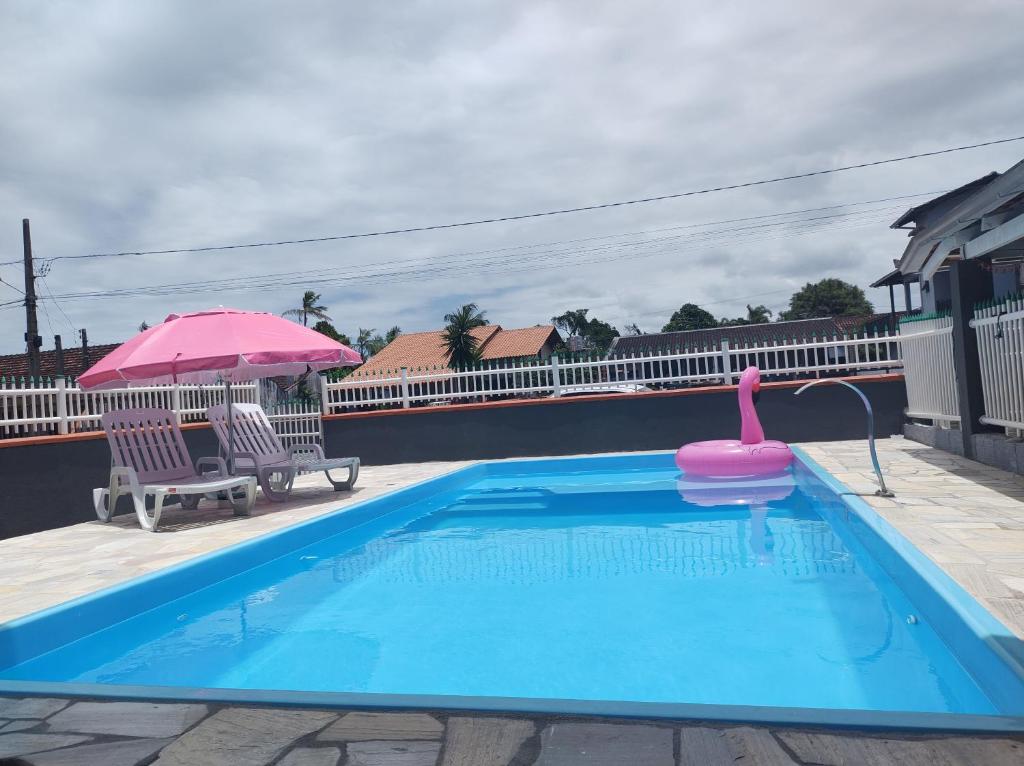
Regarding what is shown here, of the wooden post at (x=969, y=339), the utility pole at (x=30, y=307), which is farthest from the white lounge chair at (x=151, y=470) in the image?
the utility pole at (x=30, y=307)

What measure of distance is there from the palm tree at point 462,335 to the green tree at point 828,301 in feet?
149

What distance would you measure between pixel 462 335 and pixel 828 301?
5078 cm

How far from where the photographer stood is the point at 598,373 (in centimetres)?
1262

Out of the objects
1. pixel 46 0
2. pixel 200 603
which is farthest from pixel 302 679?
pixel 46 0

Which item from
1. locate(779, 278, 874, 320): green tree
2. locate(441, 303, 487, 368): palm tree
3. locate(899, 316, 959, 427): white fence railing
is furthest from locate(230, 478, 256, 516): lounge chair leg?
locate(779, 278, 874, 320): green tree

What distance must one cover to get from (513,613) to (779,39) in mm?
8839

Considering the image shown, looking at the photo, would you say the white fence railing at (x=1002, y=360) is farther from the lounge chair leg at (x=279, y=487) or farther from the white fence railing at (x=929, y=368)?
the lounge chair leg at (x=279, y=487)

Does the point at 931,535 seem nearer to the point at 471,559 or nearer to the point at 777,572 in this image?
the point at 777,572

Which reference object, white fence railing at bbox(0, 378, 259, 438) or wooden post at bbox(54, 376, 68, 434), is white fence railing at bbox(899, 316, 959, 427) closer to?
white fence railing at bbox(0, 378, 259, 438)

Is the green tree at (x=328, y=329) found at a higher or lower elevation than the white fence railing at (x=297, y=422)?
higher

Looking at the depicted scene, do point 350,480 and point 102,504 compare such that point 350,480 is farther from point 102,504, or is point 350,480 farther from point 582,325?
point 582,325

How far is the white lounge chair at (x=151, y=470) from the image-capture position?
A: 6.67 meters

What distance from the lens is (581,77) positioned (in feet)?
38.9

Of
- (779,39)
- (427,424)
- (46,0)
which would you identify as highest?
(779,39)
